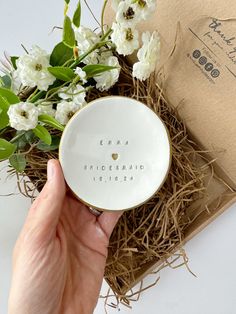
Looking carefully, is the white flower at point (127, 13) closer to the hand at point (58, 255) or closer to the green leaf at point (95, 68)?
the green leaf at point (95, 68)

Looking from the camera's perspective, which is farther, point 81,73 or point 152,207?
point 152,207

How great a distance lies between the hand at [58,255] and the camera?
63 centimetres

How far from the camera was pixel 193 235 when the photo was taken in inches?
28.9

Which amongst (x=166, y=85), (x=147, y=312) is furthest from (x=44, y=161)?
(x=147, y=312)

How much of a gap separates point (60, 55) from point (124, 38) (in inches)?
4.0

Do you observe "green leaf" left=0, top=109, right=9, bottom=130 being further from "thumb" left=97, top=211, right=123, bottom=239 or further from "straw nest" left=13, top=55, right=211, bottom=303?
"thumb" left=97, top=211, right=123, bottom=239

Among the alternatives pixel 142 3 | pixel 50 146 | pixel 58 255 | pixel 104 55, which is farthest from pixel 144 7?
pixel 58 255

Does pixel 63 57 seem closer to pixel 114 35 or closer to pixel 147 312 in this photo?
pixel 114 35

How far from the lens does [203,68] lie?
65cm

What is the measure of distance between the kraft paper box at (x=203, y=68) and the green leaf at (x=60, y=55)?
86mm

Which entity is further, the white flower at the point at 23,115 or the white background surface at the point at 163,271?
the white background surface at the point at 163,271

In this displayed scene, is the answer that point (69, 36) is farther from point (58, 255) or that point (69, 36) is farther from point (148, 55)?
point (58, 255)

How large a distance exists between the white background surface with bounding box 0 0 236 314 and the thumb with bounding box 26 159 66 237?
182mm

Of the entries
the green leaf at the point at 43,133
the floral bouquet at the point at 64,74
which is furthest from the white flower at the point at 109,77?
the green leaf at the point at 43,133
